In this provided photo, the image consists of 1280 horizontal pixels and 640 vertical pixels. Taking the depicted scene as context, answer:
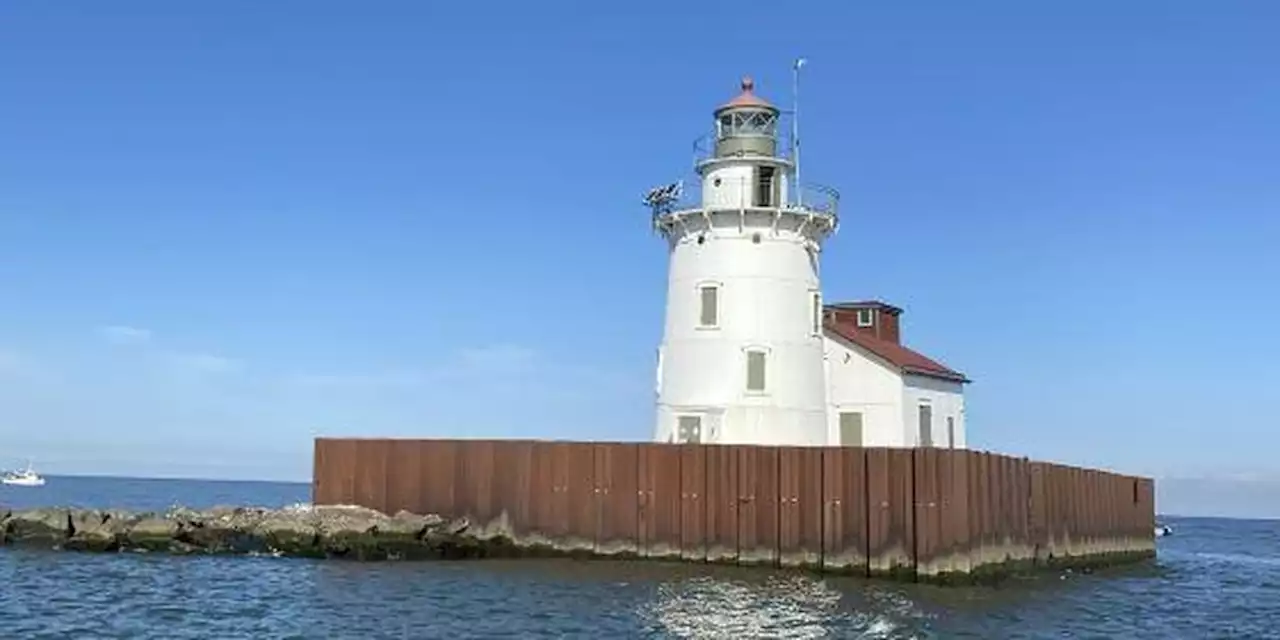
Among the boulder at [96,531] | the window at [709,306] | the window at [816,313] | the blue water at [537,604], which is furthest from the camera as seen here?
the window at [816,313]

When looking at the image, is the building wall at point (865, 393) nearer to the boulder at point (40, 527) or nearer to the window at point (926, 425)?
the window at point (926, 425)

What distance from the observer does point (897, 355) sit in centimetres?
3816

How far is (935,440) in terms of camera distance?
38.6 meters

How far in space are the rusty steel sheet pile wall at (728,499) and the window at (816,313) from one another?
7.62 meters

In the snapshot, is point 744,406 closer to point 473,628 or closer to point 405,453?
point 405,453

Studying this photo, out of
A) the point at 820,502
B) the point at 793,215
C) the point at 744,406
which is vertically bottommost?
the point at 820,502

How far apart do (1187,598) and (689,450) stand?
12.8 meters

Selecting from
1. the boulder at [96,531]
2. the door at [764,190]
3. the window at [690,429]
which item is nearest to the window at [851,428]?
the window at [690,429]

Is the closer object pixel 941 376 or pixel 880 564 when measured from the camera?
pixel 880 564

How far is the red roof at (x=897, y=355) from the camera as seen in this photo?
1468 inches

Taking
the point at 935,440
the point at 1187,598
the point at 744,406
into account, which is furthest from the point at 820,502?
the point at 935,440

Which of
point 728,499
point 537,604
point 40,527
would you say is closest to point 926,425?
point 728,499

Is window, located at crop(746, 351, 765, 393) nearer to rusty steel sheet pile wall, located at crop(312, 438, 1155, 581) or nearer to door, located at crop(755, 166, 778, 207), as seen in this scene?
door, located at crop(755, 166, 778, 207)

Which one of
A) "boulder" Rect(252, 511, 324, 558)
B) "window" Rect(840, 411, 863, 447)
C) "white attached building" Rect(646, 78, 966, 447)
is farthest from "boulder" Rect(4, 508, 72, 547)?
"window" Rect(840, 411, 863, 447)
